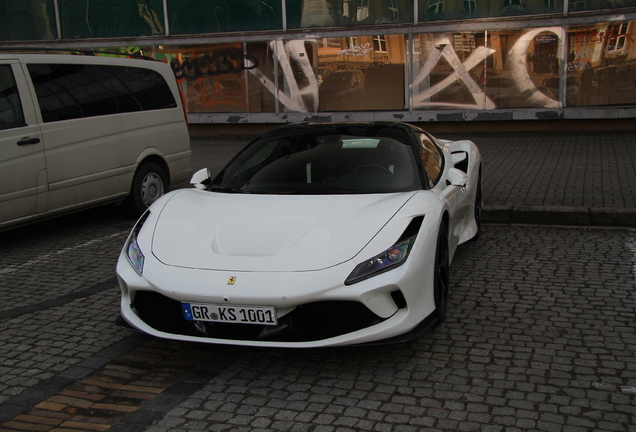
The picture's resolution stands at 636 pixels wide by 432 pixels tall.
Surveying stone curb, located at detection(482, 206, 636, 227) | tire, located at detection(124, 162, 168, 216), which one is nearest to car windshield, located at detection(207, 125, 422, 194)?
stone curb, located at detection(482, 206, 636, 227)

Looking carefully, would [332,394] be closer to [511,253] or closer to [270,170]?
[270,170]

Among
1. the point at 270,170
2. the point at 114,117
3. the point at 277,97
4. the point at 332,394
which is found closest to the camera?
the point at 332,394

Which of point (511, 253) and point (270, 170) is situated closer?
point (270, 170)

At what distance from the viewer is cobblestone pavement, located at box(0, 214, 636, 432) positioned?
10.4 feet

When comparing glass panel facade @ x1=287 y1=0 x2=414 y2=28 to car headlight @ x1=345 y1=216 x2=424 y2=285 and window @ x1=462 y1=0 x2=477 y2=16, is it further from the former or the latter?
car headlight @ x1=345 y1=216 x2=424 y2=285

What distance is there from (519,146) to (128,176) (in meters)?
7.80

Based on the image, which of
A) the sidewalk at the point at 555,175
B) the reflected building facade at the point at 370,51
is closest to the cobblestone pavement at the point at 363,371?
the sidewalk at the point at 555,175

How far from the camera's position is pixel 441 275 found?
4.30 metres

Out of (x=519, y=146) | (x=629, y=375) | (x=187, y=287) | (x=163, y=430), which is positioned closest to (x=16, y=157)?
(x=187, y=287)

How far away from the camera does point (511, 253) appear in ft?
19.8

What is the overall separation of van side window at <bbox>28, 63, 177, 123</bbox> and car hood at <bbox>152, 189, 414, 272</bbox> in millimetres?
3145

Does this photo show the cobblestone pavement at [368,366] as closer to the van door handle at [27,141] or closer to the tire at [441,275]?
the tire at [441,275]

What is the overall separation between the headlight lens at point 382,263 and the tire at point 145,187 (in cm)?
494

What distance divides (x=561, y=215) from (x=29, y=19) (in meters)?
15.3
